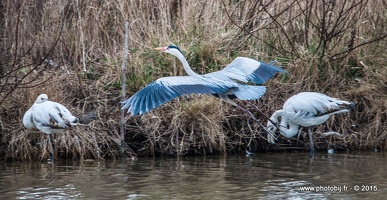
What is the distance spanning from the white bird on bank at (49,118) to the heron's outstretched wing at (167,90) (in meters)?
1.25

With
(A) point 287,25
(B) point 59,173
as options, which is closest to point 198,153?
(B) point 59,173

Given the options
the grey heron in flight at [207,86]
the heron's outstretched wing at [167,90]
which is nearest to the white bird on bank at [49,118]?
the grey heron in flight at [207,86]

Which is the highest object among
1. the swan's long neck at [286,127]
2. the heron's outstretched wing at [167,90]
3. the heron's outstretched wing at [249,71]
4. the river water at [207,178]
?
the heron's outstretched wing at [249,71]

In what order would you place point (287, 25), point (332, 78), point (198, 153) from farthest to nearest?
point (287, 25), point (332, 78), point (198, 153)

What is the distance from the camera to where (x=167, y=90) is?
22.2 ft

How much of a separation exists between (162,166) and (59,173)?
1095 mm

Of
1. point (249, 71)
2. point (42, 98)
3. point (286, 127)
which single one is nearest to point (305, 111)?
point (286, 127)

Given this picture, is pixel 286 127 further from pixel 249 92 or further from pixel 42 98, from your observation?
pixel 42 98

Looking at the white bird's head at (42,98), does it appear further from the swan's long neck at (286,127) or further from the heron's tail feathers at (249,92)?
the swan's long neck at (286,127)

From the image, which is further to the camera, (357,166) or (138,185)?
(357,166)

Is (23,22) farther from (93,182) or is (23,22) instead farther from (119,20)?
(93,182)

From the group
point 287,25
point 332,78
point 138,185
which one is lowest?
point 138,185

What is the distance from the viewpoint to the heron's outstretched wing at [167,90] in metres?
6.55

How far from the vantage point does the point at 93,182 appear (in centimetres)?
691
